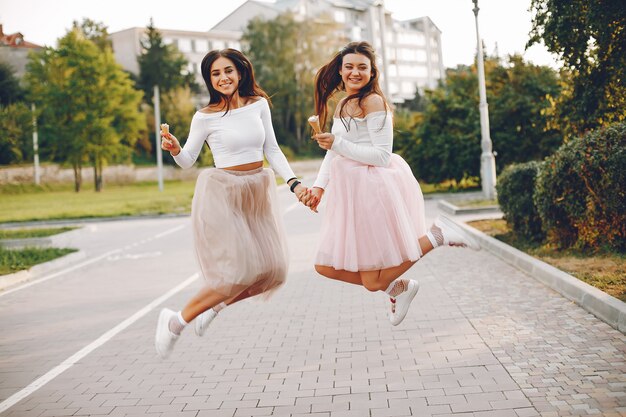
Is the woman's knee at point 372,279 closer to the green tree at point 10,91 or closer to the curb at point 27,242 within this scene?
the curb at point 27,242

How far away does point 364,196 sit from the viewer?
4641mm

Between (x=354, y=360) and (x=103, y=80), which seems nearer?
(x=354, y=360)

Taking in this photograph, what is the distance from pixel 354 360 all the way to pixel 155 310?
4233 mm

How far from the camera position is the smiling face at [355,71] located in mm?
4520

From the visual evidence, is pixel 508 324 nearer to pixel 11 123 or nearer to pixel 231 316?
pixel 231 316

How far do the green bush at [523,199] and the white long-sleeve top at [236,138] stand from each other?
10.0 m

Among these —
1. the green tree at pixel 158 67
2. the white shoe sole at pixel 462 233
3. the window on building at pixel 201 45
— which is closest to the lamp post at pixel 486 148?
the white shoe sole at pixel 462 233

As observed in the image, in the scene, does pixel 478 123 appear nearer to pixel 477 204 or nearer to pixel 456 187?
pixel 456 187

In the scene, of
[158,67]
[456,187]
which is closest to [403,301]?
[456,187]

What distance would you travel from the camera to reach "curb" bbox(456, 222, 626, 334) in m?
7.75

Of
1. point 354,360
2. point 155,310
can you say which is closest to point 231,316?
point 155,310

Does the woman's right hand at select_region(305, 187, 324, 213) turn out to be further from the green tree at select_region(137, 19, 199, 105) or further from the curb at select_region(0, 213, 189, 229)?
the green tree at select_region(137, 19, 199, 105)

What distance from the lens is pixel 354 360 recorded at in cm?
699

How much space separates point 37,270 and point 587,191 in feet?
34.3
